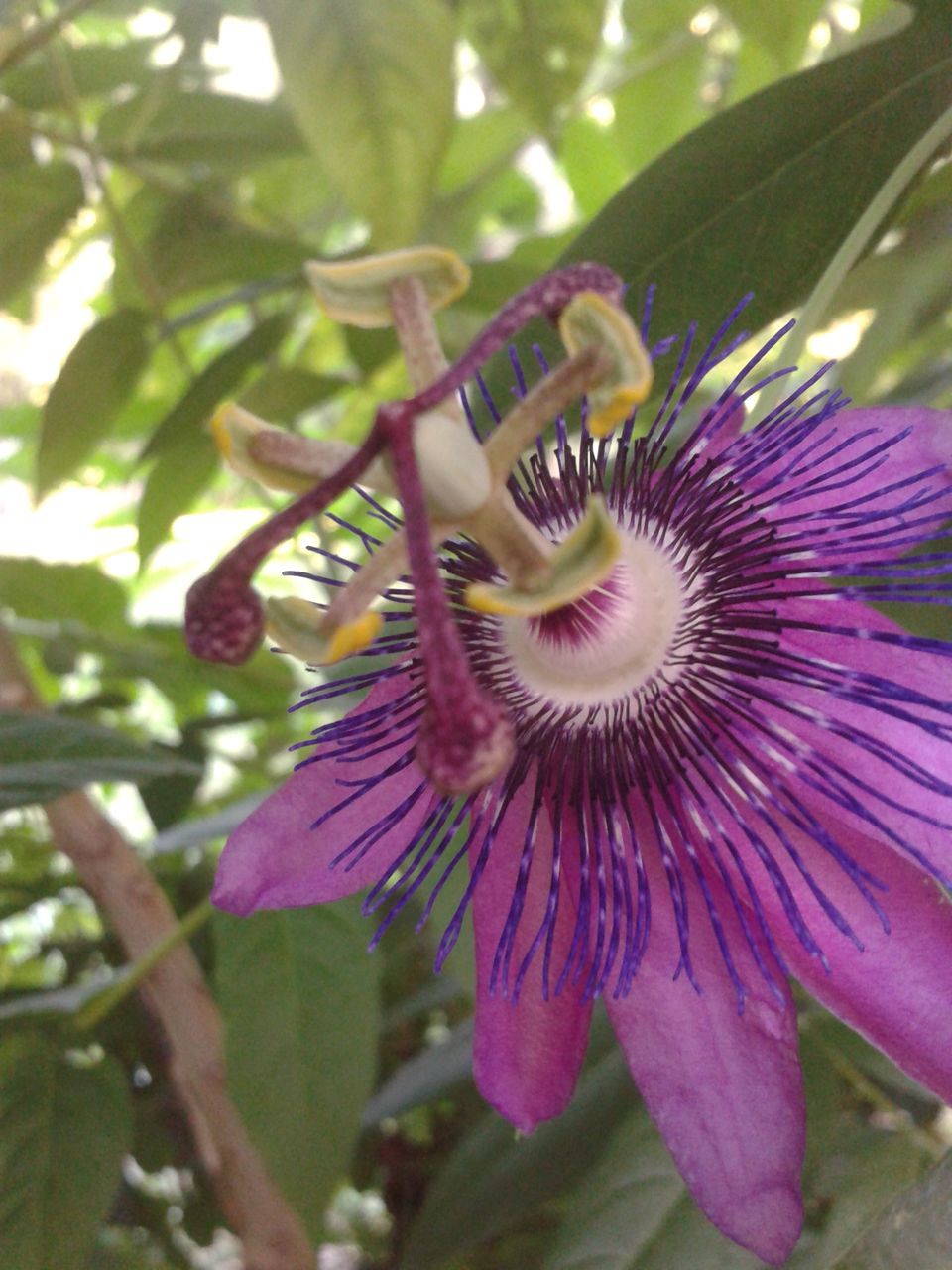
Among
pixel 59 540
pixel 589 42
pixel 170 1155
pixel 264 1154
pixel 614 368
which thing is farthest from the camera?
pixel 59 540

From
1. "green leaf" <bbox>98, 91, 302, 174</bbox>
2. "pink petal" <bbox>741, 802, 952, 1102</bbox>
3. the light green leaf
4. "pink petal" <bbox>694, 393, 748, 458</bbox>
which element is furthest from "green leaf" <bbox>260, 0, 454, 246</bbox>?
"pink petal" <bbox>741, 802, 952, 1102</bbox>

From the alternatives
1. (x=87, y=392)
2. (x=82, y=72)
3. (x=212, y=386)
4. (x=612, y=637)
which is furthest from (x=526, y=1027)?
(x=82, y=72)

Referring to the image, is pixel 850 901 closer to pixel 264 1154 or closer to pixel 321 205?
pixel 264 1154

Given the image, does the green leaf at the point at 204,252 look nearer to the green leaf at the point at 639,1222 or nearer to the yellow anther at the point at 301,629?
the yellow anther at the point at 301,629

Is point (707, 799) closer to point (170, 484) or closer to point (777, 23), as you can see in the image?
point (777, 23)

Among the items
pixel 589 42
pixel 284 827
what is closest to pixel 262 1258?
pixel 284 827

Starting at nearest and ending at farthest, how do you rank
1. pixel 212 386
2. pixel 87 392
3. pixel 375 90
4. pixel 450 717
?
pixel 450 717
pixel 375 90
pixel 212 386
pixel 87 392

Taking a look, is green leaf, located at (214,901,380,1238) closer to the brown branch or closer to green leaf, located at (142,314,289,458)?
the brown branch
